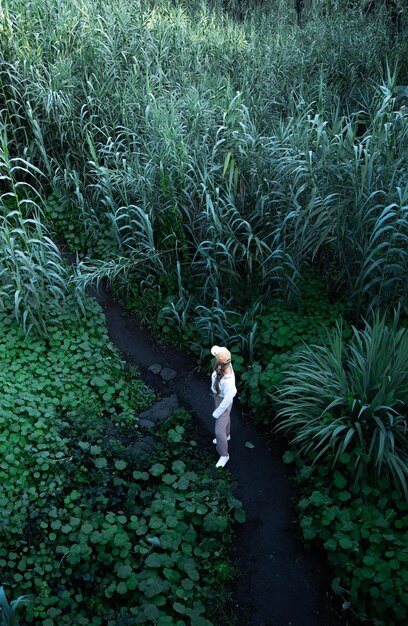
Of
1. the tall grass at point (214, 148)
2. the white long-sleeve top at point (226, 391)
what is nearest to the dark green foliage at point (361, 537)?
the white long-sleeve top at point (226, 391)

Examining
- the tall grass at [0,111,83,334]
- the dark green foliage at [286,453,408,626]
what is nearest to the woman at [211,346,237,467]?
the dark green foliage at [286,453,408,626]

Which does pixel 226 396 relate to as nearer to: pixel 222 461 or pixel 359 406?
pixel 222 461

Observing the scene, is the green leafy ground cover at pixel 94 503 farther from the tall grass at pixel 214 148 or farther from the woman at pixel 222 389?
the tall grass at pixel 214 148

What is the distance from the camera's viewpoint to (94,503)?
4453mm

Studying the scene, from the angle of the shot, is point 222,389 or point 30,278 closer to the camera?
point 222,389

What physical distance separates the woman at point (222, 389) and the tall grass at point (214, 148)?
138 cm

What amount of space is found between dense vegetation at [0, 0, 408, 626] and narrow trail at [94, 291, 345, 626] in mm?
228

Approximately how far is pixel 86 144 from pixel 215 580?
5.26 metres

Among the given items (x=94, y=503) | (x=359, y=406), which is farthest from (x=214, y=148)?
(x=94, y=503)

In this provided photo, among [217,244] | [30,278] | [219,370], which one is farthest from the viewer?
[217,244]

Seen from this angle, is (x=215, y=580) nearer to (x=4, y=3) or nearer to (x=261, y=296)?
(x=261, y=296)

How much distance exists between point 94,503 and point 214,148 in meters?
3.81

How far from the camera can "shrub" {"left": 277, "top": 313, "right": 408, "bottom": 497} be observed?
4.46 meters

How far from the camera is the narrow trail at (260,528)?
410 cm
